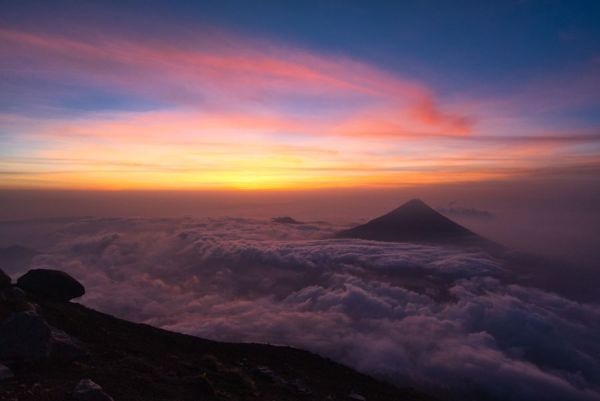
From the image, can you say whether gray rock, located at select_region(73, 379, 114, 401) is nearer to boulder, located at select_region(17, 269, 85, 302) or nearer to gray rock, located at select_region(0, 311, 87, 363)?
gray rock, located at select_region(0, 311, 87, 363)

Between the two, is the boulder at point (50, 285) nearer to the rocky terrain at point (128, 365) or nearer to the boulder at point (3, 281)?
the rocky terrain at point (128, 365)

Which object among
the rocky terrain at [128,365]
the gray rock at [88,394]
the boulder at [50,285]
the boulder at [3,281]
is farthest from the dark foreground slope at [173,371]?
the boulder at [50,285]

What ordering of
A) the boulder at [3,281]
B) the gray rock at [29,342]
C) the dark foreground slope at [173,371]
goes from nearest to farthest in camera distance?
the dark foreground slope at [173,371], the gray rock at [29,342], the boulder at [3,281]

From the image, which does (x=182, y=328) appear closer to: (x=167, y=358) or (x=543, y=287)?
(x=167, y=358)

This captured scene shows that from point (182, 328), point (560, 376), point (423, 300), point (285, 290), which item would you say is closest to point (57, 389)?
point (182, 328)

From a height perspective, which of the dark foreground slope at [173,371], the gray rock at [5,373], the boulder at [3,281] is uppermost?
the gray rock at [5,373]

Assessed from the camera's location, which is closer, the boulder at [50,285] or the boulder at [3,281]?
the boulder at [3,281]
